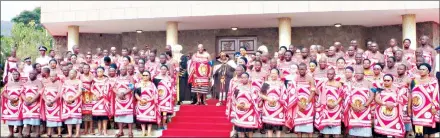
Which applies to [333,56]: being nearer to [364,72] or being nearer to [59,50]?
[364,72]

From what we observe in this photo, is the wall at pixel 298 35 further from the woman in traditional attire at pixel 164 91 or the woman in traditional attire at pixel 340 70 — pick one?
the woman in traditional attire at pixel 164 91

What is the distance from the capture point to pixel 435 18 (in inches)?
582

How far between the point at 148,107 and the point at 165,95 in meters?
0.52

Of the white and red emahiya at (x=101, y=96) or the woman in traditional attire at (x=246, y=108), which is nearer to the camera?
the woman in traditional attire at (x=246, y=108)

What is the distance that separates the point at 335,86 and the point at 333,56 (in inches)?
82.4

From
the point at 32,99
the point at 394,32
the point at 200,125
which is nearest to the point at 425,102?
the point at 200,125

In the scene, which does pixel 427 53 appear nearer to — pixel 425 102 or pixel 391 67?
pixel 391 67

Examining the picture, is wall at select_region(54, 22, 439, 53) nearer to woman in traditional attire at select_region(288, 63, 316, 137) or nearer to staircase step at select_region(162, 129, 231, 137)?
staircase step at select_region(162, 129, 231, 137)

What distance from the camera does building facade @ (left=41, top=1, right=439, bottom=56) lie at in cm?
1344

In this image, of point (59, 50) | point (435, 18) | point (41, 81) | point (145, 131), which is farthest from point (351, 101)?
point (59, 50)

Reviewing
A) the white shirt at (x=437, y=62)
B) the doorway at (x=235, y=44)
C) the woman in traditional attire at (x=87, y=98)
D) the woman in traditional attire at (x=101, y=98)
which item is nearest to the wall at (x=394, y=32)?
the doorway at (x=235, y=44)

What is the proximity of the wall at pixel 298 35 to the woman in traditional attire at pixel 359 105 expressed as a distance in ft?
25.1

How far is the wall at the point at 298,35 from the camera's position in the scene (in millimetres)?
16219

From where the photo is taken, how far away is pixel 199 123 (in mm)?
10594
